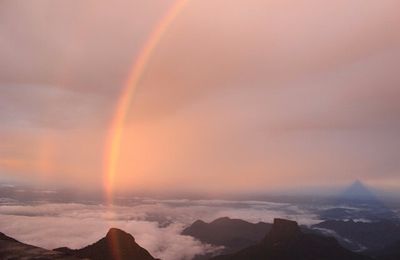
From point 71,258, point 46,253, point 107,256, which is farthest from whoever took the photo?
point 107,256

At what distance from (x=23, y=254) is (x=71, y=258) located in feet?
41.1

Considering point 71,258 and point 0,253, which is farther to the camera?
point 0,253

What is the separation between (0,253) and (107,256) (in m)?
134

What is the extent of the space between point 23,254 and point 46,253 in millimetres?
4299

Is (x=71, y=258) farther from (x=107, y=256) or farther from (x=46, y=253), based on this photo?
(x=107, y=256)

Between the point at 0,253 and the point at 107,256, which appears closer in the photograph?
the point at 0,253

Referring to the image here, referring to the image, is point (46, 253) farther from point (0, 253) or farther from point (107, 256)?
point (107, 256)

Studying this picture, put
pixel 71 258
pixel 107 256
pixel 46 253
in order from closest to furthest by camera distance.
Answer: pixel 71 258 → pixel 46 253 → pixel 107 256

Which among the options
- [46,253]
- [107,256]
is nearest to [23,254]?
[46,253]

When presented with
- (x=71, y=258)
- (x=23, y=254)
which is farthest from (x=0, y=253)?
(x=71, y=258)

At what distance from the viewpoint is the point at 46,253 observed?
68.5 meters

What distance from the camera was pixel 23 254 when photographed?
227 feet

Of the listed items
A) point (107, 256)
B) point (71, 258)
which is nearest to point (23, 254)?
point (71, 258)

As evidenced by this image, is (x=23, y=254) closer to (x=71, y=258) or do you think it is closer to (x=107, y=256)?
(x=71, y=258)
